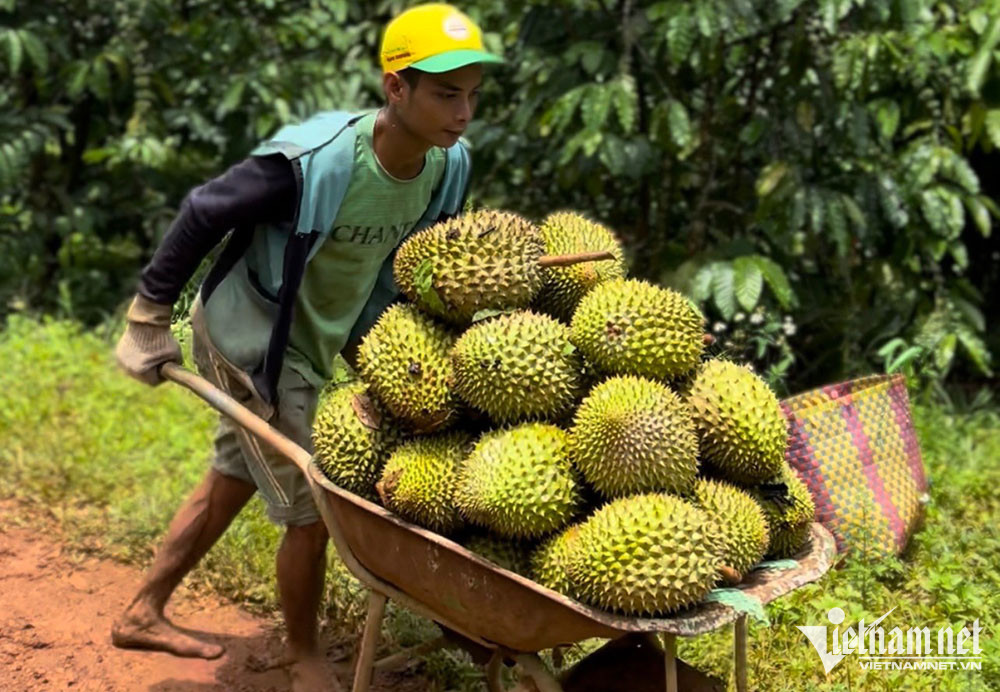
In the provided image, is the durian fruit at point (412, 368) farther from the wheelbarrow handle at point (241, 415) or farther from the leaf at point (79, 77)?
the leaf at point (79, 77)

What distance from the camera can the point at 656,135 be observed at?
4395 millimetres

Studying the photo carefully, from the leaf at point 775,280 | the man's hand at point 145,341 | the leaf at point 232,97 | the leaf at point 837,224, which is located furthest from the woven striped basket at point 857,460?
the leaf at point 232,97

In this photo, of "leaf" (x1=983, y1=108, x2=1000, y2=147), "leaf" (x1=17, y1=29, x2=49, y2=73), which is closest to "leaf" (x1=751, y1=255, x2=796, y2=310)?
"leaf" (x1=983, y1=108, x2=1000, y2=147)

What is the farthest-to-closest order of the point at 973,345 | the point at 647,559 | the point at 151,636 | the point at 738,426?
1. the point at 973,345
2. the point at 151,636
3. the point at 738,426
4. the point at 647,559

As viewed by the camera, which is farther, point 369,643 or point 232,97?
point 232,97

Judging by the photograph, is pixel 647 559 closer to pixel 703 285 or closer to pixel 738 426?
pixel 738 426

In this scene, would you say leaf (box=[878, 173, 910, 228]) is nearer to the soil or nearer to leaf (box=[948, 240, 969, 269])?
leaf (box=[948, 240, 969, 269])

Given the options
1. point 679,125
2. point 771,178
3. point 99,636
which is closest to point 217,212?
point 99,636

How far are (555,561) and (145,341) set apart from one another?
121 centimetres

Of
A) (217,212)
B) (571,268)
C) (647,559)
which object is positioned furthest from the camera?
(217,212)

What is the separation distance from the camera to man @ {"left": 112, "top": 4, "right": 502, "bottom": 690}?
252 centimetres

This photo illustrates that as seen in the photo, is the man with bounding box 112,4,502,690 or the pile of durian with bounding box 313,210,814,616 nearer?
the pile of durian with bounding box 313,210,814,616

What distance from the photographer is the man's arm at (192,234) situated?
8.32ft

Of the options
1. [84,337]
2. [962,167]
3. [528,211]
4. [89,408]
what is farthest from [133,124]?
[962,167]
